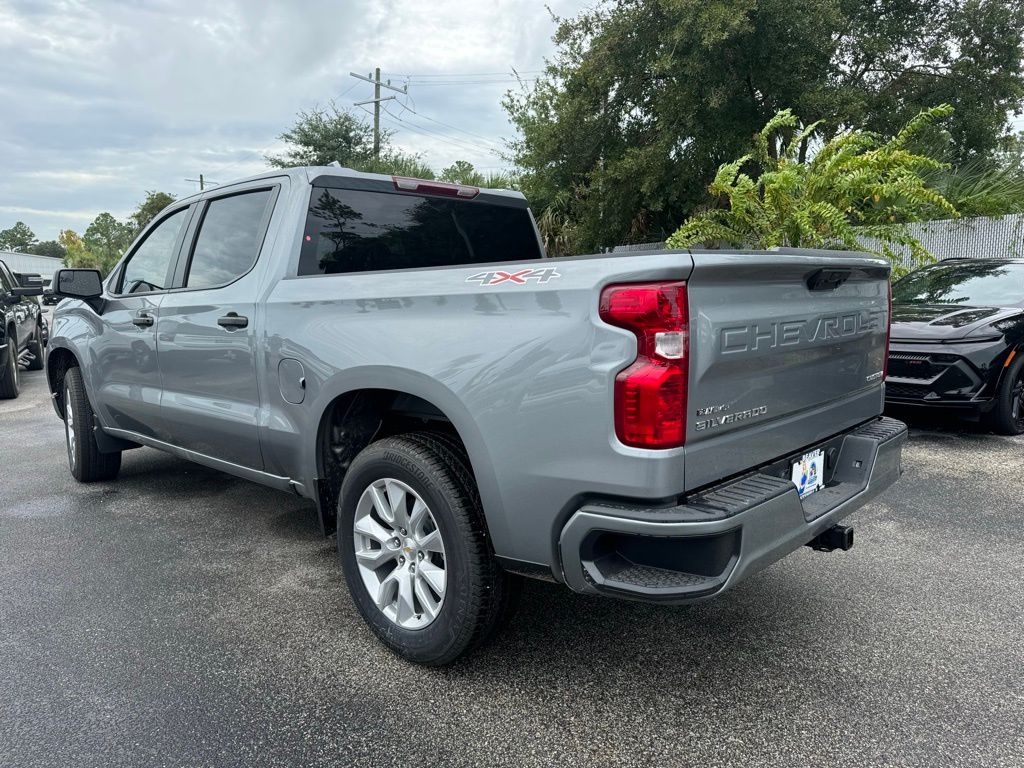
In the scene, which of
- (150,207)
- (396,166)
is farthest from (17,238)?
(396,166)

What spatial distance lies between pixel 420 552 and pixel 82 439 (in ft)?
11.5

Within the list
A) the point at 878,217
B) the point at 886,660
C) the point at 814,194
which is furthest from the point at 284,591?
the point at 878,217

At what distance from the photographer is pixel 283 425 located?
10.6ft

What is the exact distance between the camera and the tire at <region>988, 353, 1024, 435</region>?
612 cm

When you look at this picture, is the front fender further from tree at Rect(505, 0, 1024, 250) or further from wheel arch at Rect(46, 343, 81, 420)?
tree at Rect(505, 0, 1024, 250)

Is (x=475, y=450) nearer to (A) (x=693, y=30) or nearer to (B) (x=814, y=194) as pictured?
(B) (x=814, y=194)

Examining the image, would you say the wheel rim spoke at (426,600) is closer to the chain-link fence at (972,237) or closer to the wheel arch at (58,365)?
the wheel arch at (58,365)

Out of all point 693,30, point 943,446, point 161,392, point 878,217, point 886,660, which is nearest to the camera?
point 886,660

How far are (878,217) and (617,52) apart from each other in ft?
30.0

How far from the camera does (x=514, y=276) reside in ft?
7.73

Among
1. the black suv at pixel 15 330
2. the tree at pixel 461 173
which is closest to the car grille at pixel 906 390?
the black suv at pixel 15 330

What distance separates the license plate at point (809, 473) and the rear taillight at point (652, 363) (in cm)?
83

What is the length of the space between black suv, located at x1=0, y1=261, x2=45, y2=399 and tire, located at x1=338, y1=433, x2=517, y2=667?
26.6 feet

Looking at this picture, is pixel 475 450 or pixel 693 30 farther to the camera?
pixel 693 30
